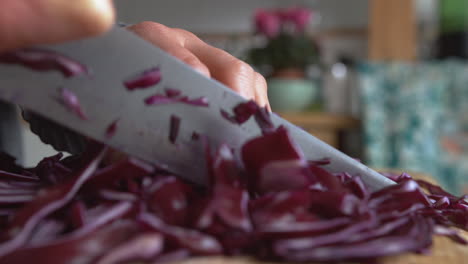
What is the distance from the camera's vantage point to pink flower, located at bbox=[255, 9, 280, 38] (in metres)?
2.04

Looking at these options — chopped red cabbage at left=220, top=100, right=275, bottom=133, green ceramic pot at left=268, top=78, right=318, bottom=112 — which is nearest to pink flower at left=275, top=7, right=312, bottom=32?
green ceramic pot at left=268, top=78, right=318, bottom=112

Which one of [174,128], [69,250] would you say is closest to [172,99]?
[174,128]

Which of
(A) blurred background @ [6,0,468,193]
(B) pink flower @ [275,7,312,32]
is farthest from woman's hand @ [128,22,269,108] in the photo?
(B) pink flower @ [275,7,312,32]

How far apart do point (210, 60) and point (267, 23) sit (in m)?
1.68

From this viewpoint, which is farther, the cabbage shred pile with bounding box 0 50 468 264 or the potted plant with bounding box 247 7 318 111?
the potted plant with bounding box 247 7 318 111

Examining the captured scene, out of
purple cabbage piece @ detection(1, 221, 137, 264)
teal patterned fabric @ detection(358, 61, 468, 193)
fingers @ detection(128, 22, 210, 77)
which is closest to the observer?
purple cabbage piece @ detection(1, 221, 137, 264)

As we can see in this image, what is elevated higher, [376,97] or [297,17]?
[297,17]

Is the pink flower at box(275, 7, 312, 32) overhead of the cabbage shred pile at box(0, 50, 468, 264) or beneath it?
overhead

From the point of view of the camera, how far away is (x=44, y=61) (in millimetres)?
294

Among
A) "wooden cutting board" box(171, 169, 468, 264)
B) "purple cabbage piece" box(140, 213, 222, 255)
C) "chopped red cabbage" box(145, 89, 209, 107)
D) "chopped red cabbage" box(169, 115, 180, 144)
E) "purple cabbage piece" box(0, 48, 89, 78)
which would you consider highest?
"purple cabbage piece" box(0, 48, 89, 78)

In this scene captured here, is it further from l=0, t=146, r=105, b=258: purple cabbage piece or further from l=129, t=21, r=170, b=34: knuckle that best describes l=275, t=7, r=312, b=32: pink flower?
l=0, t=146, r=105, b=258: purple cabbage piece

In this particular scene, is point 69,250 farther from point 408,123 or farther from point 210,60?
point 408,123

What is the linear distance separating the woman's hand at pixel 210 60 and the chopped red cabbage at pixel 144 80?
0.15 feet

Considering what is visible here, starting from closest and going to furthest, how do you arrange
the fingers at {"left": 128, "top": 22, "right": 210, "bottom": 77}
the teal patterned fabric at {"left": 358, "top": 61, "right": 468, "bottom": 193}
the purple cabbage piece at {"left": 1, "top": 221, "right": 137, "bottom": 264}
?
the purple cabbage piece at {"left": 1, "top": 221, "right": 137, "bottom": 264} → the fingers at {"left": 128, "top": 22, "right": 210, "bottom": 77} → the teal patterned fabric at {"left": 358, "top": 61, "right": 468, "bottom": 193}
